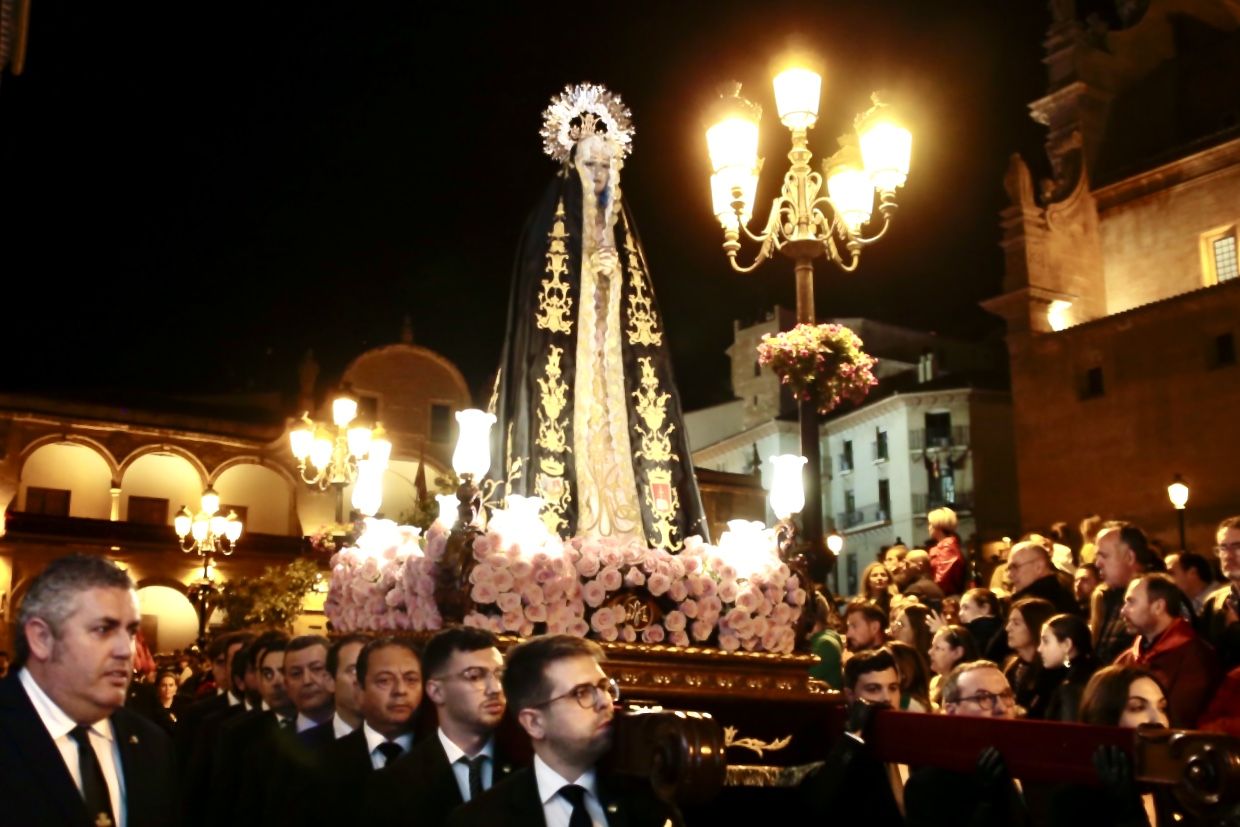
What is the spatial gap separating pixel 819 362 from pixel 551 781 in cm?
687

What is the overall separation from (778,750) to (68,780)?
358cm

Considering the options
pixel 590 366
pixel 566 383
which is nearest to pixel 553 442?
pixel 566 383

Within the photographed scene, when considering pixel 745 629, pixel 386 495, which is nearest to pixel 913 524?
pixel 386 495

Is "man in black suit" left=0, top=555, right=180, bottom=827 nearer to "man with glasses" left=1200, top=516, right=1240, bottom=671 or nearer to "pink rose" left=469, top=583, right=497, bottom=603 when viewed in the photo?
"pink rose" left=469, top=583, right=497, bottom=603

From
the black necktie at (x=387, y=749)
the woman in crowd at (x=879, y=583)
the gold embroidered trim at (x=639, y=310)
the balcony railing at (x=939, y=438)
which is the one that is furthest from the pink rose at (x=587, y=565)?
the balcony railing at (x=939, y=438)

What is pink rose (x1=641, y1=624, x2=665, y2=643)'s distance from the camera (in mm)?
6395

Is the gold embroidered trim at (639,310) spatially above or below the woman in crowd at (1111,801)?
above

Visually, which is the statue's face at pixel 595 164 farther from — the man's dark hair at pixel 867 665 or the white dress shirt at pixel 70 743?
the white dress shirt at pixel 70 743

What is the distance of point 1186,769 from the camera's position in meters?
2.94

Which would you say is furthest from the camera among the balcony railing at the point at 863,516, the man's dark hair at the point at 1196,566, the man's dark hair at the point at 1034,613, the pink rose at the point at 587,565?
the balcony railing at the point at 863,516

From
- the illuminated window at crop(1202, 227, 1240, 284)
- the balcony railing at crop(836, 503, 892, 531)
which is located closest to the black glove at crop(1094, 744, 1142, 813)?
the illuminated window at crop(1202, 227, 1240, 284)

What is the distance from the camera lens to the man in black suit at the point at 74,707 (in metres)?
3.57

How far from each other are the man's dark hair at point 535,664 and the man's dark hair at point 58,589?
1.20 m

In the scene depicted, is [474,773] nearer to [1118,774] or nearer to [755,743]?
[755,743]
